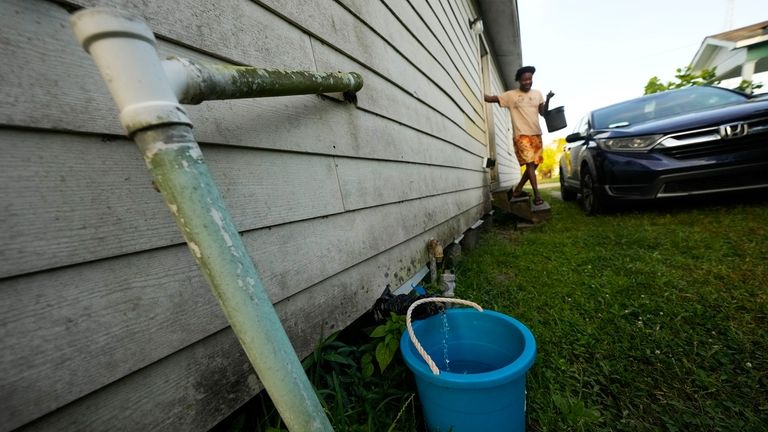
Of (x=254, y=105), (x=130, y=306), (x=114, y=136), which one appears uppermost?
(x=254, y=105)

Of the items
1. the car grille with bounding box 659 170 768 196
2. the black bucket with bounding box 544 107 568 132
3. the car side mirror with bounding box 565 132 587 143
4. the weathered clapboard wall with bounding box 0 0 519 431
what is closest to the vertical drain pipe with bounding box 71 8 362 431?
the weathered clapboard wall with bounding box 0 0 519 431

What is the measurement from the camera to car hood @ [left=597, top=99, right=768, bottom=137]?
104 inches

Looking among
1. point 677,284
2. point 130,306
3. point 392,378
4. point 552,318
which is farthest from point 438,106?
point 130,306

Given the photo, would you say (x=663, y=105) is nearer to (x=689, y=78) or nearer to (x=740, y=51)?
(x=689, y=78)

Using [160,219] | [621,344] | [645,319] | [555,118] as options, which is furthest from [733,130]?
[160,219]

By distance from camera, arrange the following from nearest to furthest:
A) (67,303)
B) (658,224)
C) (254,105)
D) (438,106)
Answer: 1. (67,303)
2. (254,105)
3. (438,106)
4. (658,224)

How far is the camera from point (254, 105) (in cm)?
94

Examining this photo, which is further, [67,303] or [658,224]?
[658,224]

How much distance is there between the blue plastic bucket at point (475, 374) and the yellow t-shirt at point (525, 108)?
3641 mm

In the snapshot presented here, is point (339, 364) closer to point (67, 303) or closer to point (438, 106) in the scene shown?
point (67, 303)

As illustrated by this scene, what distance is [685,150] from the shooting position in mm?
2805

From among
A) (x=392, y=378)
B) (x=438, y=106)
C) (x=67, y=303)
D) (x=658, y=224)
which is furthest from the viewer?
(x=658, y=224)

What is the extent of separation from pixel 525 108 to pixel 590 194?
1.48 metres

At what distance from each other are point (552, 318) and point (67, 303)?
199cm
